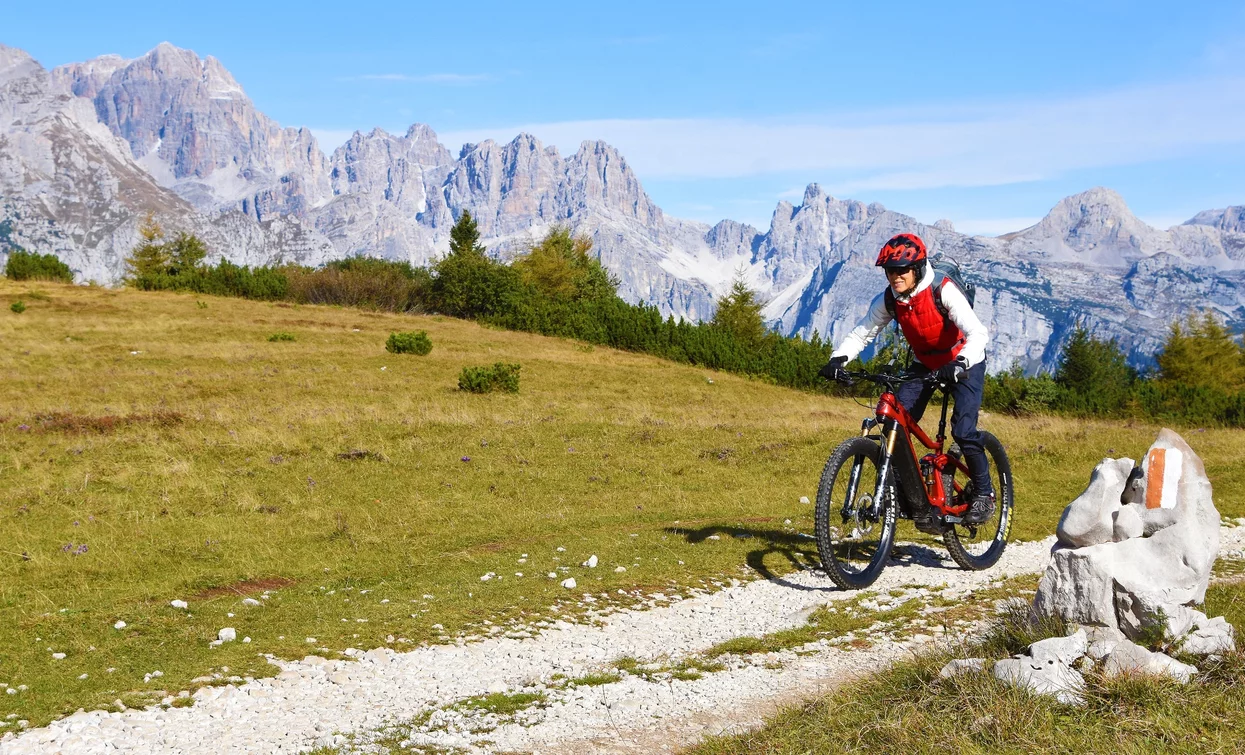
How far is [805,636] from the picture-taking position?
813cm

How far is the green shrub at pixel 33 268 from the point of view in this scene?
61812 millimetres

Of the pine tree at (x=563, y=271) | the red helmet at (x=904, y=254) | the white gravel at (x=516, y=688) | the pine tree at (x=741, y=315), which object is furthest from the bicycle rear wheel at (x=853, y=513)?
the pine tree at (x=563, y=271)

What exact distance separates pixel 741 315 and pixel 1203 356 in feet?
120

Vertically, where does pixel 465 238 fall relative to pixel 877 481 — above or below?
above

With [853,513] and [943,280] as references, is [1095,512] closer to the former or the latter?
[853,513]

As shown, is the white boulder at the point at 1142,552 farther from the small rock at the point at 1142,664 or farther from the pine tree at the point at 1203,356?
Answer: the pine tree at the point at 1203,356

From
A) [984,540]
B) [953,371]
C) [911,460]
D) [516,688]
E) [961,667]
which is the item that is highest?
[953,371]

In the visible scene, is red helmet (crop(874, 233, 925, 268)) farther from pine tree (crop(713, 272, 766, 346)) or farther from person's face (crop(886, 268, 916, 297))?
pine tree (crop(713, 272, 766, 346))

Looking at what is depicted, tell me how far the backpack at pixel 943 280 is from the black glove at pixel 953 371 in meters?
0.78

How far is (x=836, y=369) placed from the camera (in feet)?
31.1

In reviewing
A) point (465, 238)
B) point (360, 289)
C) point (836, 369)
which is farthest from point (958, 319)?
point (465, 238)

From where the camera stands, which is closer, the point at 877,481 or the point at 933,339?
the point at 877,481

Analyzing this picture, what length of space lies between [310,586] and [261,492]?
6202mm

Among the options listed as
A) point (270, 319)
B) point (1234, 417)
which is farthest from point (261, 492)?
point (1234, 417)
